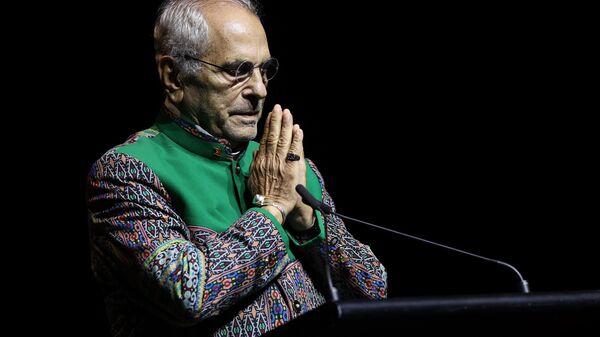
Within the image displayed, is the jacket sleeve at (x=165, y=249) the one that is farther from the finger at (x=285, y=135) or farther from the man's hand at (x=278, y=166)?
the finger at (x=285, y=135)

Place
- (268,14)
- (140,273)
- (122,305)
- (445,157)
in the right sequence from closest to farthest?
(140,273)
(122,305)
(268,14)
(445,157)

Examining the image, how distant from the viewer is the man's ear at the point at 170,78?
8.27ft

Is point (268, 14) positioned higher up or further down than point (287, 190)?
higher up

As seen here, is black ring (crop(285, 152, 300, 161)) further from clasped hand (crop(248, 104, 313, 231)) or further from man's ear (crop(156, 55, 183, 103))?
man's ear (crop(156, 55, 183, 103))

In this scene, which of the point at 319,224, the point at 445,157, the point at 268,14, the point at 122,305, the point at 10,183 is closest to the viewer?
the point at 122,305

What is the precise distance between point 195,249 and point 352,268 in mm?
563

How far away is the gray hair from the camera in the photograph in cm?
248

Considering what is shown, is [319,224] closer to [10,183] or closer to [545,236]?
[10,183]

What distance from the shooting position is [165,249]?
6.77ft

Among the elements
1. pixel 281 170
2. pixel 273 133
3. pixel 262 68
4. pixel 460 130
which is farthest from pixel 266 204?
pixel 460 130

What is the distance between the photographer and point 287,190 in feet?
7.56

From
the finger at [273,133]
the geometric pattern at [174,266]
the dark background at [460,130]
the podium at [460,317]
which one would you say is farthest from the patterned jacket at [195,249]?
the dark background at [460,130]

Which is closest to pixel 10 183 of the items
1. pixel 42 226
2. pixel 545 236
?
pixel 42 226

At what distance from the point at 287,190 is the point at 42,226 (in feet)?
3.96
